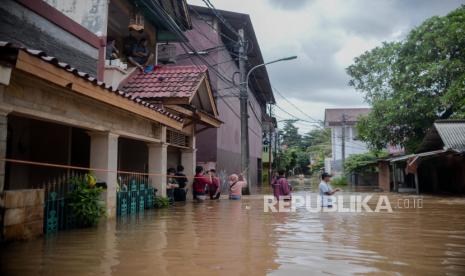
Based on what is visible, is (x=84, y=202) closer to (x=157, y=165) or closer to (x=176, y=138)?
(x=157, y=165)

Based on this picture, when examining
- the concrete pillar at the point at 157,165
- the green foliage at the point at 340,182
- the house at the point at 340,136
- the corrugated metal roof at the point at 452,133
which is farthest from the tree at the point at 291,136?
the concrete pillar at the point at 157,165

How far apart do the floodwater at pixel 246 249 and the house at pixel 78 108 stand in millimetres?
1120

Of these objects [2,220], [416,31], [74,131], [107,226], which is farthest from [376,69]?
[2,220]

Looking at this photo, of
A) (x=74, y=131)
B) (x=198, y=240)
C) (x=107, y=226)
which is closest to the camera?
(x=198, y=240)

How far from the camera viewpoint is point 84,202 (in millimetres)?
7910

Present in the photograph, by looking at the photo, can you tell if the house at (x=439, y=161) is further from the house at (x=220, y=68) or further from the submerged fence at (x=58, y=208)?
the submerged fence at (x=58, y=208)

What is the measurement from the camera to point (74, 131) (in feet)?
40.3

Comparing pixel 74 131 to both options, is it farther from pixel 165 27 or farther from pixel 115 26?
pixel 165 27

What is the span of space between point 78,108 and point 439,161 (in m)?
21.2

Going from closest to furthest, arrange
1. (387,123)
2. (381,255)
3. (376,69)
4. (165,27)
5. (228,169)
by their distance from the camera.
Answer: (381,255), (165,27), (228,169), (387,123), (376,69)

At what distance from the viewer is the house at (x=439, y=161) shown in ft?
61.8

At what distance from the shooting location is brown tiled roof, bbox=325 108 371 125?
55812 millimetres

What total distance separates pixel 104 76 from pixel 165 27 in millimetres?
4119

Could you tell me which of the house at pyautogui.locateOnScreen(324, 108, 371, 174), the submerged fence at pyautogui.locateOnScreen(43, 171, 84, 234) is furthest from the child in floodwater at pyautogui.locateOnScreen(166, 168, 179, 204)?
the house at pyautogui.locateOnScreen(324, 108, 371, 174)
